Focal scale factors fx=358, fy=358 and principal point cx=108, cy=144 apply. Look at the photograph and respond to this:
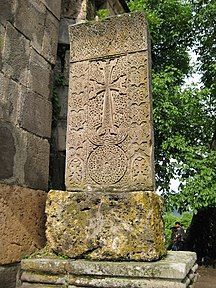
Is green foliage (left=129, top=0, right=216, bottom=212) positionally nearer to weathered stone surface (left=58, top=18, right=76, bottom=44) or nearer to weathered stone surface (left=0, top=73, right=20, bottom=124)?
weathered stone surface (left=58, top=18, right=76, bottom=44)

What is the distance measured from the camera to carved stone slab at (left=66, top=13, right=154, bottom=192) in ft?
7.96

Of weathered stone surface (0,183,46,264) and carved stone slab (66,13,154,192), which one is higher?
carved stone slab (66,13,154,192)

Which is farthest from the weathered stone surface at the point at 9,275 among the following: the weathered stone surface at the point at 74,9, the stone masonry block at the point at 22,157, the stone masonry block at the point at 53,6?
the weathered stone surface at the point at 74,9

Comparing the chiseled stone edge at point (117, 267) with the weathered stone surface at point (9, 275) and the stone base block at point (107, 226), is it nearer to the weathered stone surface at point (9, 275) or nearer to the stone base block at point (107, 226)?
the stone base block at point (107, 226)

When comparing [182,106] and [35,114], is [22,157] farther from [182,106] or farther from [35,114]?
[182,106]

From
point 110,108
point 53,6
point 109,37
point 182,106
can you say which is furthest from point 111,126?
point 182,106

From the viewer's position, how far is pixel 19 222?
254 cm

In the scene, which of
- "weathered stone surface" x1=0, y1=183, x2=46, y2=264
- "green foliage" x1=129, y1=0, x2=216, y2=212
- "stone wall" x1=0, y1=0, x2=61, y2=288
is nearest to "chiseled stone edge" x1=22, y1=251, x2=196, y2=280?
"weathered stone surface" x1=0, y1=183, x2=46, y2=264

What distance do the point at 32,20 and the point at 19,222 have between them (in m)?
1.63

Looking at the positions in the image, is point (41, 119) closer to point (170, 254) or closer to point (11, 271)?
point (11, 271)

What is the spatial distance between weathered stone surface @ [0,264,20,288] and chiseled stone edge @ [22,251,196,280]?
0.25 m

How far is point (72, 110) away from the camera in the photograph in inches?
104

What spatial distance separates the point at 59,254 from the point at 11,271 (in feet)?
1.39

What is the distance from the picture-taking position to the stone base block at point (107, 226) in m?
2.17
